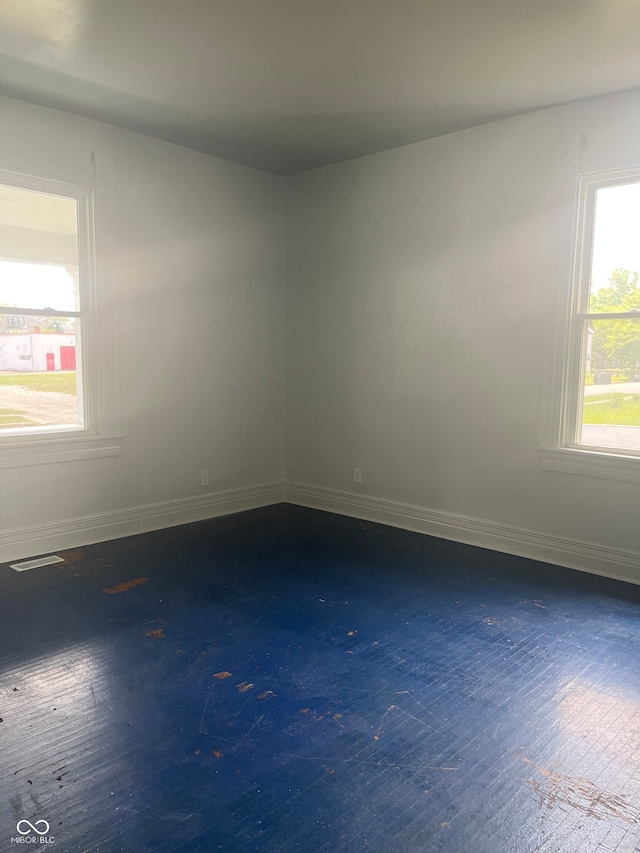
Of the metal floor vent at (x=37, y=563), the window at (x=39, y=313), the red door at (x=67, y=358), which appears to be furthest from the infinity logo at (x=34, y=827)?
the red door at (x=67, y=358)

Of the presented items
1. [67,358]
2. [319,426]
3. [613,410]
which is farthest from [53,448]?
[613,410]

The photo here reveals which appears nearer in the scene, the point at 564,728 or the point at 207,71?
the point at 564,728

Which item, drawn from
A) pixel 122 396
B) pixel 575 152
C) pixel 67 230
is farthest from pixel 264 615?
pixel 575 152

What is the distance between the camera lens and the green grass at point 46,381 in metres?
4.02

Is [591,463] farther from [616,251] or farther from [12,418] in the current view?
[12,418]

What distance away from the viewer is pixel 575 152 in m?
3.83

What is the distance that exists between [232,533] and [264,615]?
4.96 ft

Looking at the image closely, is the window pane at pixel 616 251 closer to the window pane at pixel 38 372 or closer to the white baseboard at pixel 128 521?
the white baseboard at pixel 128 521

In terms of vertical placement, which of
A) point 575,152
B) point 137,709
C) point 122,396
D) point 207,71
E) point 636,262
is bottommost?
point 137,709

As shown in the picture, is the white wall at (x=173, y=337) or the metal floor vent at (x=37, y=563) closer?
the metal floor vent at (x=37, y=563)

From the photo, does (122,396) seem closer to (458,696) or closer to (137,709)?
(137,709)

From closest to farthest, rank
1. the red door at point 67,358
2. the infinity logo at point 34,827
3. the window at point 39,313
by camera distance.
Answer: the infinity logo at point 34,827 < the window at point 39,313 < the red door at point 67,358

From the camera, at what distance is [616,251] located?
3.79 meters

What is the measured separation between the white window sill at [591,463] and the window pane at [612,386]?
0.09 m
